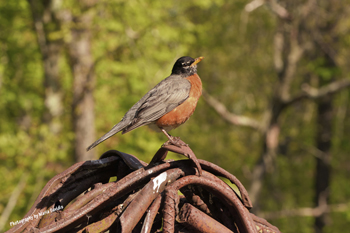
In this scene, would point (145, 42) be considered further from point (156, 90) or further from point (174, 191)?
point (174, 191)

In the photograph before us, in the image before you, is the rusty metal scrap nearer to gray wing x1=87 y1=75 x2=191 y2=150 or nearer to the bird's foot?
the bird's foot

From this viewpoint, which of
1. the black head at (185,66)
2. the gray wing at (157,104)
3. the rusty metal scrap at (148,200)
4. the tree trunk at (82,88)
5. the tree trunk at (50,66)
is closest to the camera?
the rusty metal scrap at (148,200)

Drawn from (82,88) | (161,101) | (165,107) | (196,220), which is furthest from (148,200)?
(82,88)

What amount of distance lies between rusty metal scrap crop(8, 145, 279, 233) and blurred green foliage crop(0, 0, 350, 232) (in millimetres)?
7271

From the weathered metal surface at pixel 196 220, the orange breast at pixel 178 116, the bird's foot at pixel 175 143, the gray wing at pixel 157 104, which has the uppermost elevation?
the gray wing at pixel 157 104

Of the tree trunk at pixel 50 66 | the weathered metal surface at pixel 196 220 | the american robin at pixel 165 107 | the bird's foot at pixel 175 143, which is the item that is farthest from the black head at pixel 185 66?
the tree trunk at pixel 50 66

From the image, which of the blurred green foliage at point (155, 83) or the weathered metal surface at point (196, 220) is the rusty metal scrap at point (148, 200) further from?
the blurred green foliage at point (155, 83)

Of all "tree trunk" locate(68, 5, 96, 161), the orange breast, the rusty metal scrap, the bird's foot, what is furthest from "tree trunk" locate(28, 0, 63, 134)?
the rusty metal scrap

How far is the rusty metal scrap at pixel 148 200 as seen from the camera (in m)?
1.32

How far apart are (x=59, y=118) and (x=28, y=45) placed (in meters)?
3.99

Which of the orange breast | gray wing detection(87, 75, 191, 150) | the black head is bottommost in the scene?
the orange breast

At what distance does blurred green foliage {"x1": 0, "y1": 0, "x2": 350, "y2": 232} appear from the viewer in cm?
995

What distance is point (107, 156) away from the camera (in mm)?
1765

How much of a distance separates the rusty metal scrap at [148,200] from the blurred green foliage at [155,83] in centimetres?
727
